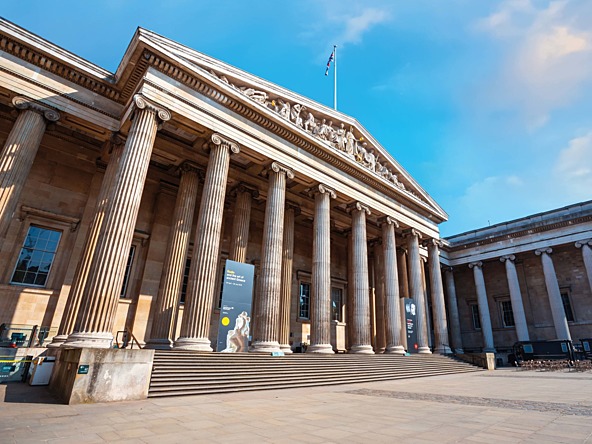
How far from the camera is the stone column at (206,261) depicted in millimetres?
13070

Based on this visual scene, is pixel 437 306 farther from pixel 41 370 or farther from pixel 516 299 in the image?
pixel 41 370

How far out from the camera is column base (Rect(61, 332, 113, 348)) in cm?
1016

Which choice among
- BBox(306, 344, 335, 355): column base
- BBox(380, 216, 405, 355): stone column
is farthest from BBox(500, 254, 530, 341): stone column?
BBox(306, 344, 335, 355): column base

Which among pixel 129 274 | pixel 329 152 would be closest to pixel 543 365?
pixel 329 152

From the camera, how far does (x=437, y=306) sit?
26141 millimetres

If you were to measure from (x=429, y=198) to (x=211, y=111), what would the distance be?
20111mm

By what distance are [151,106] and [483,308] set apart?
106ft

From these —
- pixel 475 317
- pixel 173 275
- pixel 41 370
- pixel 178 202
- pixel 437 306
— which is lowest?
pixel 41 370

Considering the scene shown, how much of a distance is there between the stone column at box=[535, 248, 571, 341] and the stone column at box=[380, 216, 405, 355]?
48.3ft

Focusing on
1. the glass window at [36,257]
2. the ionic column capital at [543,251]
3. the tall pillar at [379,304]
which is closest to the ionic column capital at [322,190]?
the tall pillar at [379,304]

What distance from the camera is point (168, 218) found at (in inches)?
781

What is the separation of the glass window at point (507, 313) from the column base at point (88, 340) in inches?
1380

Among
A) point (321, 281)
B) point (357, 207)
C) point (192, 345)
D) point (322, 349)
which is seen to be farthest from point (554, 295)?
point (192, 345)

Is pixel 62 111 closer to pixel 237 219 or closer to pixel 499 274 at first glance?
pixel 237 219
